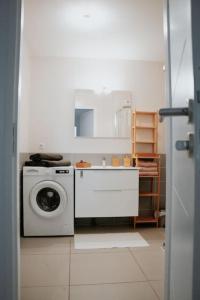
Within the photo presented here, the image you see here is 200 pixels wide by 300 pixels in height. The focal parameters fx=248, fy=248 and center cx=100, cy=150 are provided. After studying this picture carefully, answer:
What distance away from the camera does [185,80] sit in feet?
2.91

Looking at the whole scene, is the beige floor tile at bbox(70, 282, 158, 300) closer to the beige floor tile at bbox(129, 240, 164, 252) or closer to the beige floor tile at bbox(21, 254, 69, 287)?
the beige floor tile at bbox(21, 254, 69, 287)

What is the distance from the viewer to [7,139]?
0.93 meters

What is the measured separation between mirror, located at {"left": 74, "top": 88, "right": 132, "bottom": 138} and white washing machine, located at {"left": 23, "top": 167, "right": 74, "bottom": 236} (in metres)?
0.90

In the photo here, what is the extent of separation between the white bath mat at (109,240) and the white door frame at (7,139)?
6.72ft

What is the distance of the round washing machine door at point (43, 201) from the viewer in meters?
3.14

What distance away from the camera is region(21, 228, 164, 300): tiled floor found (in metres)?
1.88

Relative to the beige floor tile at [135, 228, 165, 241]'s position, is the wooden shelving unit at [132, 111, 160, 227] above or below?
above

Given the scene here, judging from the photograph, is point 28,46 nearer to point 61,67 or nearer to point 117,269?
point 61,67

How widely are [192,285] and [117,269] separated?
5.32 ft

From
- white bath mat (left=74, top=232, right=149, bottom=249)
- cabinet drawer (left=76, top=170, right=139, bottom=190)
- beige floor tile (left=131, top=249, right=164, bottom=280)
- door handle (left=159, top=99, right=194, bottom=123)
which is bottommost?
white bath mat (left=74, top=232, right=149, bottom=249)

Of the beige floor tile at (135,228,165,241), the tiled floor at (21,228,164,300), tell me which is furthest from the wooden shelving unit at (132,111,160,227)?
the tiled floor at (21,228,164,300)

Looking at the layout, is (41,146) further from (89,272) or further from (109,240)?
(89,272)

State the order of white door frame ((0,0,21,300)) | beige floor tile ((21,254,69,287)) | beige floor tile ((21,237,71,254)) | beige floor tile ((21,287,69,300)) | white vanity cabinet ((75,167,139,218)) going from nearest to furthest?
white door frame ((0,0,21,300)) → beige floor tile ((21,287,69,300)) → beige floor tile ((21,254,69,287)) → beige floor tile ((21,237,71,254)) → white vanity cabinet ((75,167,139,218))

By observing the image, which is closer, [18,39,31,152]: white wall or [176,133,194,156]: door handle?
[176,133,194,156]: door handle
